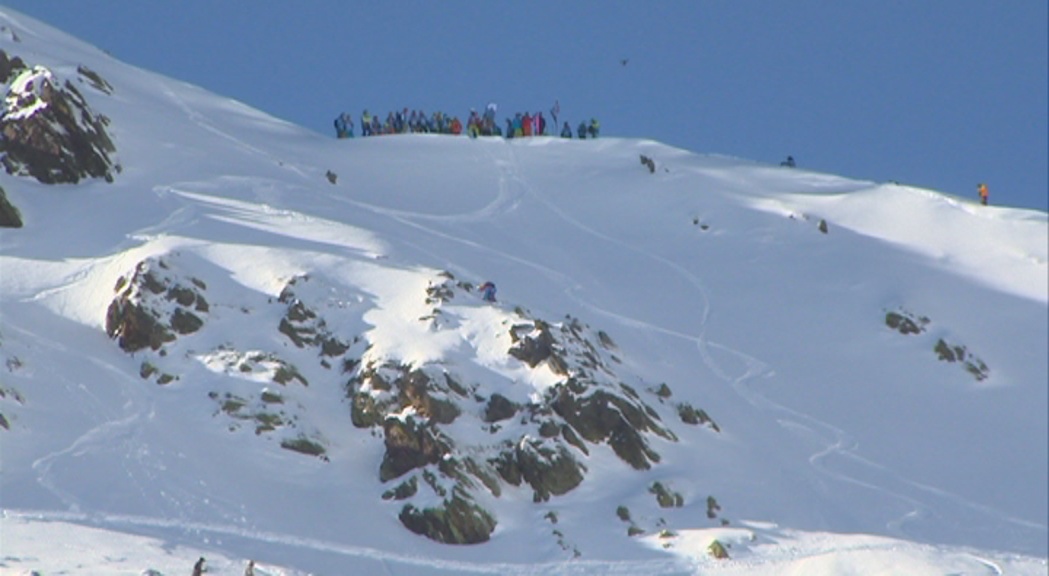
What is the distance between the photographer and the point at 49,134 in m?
48.1

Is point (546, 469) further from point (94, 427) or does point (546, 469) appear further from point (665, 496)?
point (94, 427)

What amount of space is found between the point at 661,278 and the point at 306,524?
21.3 metres

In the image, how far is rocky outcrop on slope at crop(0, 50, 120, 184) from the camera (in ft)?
156

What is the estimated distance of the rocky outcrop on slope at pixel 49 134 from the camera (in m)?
47.5

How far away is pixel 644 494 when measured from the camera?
3575 cm

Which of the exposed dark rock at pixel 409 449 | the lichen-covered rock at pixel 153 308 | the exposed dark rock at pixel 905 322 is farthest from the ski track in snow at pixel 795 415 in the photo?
the lichen-covered rock at pixel 153 308

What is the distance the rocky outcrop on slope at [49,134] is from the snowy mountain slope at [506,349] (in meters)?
0.75

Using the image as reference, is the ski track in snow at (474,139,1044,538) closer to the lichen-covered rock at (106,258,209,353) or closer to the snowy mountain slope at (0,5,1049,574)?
the snowy mountain slope at (0,5,1049,574)

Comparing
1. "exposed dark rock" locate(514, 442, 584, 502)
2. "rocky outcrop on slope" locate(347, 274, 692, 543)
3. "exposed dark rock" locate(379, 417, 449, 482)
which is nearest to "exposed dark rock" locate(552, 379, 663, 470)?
"rocky outcrop on slope" locate(347, 274, 692, 543)

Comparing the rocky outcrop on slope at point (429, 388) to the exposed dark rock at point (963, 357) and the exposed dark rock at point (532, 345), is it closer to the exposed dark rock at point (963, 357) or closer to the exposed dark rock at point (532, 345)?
the exposed dark rock at point (532, 345)

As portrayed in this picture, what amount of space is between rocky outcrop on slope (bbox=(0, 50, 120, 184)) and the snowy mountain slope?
29.6 inches

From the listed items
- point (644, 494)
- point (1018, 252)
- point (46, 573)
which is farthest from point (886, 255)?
point (46, 573)

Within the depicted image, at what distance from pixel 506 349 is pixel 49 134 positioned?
1750 centimetres

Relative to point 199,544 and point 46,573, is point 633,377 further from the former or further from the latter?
point 46,573
